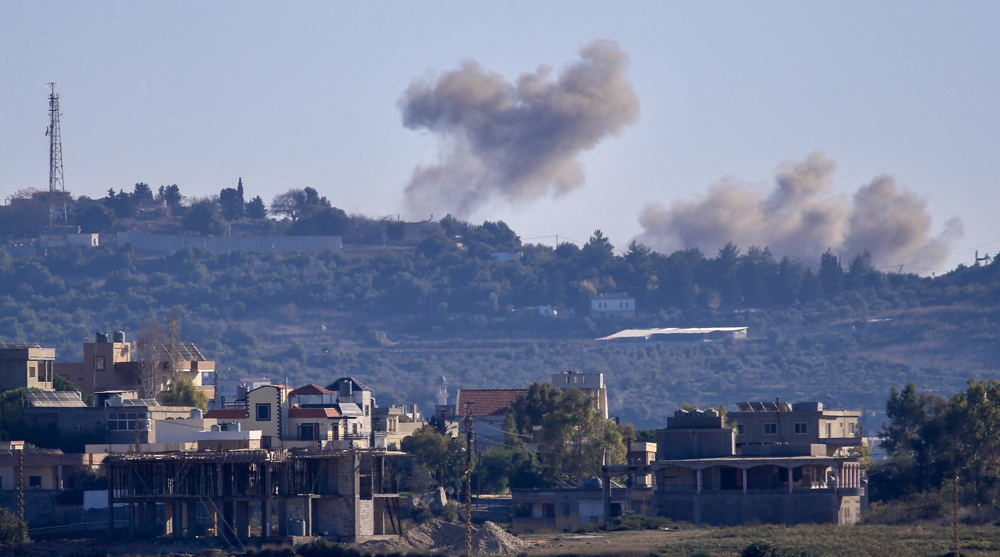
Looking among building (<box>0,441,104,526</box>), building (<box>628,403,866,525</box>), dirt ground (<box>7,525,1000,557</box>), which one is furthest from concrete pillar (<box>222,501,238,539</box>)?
building (<box>628,403,866,525</box>)

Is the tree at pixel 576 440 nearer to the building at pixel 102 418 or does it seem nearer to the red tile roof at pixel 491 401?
the red tile roof at pixel 491 401

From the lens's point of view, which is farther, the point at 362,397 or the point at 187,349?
the point at 187,349

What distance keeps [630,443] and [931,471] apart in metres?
15.3

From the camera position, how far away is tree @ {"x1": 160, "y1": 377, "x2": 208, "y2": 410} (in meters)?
94.1

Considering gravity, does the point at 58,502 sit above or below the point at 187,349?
below

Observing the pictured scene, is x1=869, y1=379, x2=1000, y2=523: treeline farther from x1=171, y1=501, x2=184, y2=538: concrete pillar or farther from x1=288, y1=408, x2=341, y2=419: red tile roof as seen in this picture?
x1=171, y1=501, x2=184, y2=538: concrete pillar

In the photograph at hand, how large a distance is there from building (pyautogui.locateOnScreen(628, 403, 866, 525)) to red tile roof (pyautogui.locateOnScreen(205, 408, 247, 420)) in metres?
16.9

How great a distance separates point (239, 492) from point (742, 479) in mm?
20793

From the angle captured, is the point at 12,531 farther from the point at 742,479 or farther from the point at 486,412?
the point at 486,412

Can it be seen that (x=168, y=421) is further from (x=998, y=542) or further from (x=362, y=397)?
(x=998, y=542)

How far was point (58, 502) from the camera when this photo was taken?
233 ft

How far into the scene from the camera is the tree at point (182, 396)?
9412 cm

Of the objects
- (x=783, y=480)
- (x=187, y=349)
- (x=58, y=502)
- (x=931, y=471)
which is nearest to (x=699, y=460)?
(x=783, y=480)

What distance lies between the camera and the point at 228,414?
8150cm
